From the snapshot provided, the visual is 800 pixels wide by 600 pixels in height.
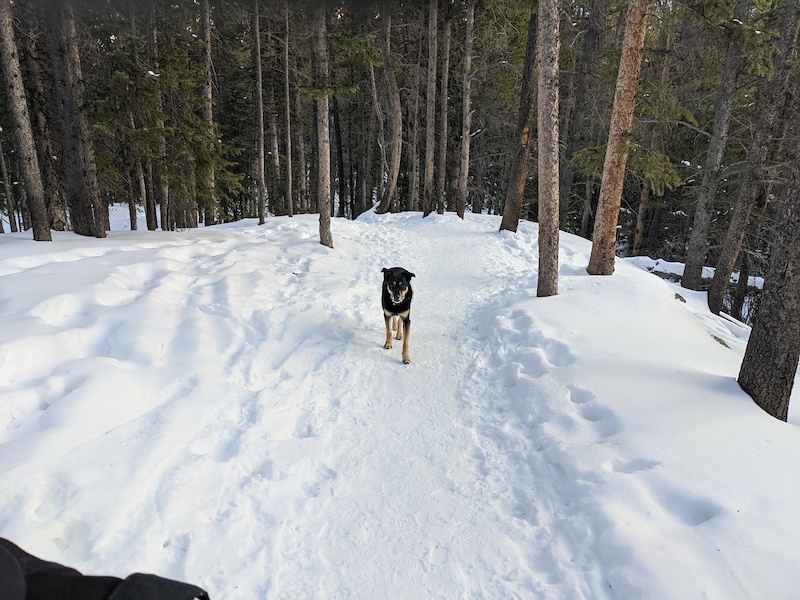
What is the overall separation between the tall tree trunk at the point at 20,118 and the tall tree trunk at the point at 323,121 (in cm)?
612

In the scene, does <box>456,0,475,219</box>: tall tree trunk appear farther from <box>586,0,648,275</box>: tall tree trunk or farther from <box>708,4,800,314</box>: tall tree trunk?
<box>708,4,800,314</box>: tall tree trunk

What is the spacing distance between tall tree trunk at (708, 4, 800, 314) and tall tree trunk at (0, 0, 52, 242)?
16393mm

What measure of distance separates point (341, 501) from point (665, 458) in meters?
2.92

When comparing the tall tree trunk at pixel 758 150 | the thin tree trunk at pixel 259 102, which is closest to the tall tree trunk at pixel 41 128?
the thin tree trunk at pixel 259 102

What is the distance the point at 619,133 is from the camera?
8.40 m

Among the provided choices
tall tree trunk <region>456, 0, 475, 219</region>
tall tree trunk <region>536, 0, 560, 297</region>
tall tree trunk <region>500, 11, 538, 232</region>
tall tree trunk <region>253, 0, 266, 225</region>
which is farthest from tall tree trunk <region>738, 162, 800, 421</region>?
tall tree trunk <region>253, 0, 266, 225</region>

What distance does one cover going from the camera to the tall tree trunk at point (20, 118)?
314 inches

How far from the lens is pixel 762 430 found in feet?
12.6

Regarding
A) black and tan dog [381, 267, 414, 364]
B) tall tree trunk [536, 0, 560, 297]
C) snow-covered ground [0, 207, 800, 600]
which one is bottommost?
snow-covered ground [0, 207, 800, 600]

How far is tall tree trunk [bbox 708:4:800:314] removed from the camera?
31.0 feet

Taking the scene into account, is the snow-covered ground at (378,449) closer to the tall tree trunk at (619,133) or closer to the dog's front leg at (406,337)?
the dog's front leg at (406,337)

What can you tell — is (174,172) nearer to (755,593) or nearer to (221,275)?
(221,275)

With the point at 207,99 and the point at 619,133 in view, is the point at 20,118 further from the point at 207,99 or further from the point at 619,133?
the point at 619,133

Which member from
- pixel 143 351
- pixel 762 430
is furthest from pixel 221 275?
pixel 762 430
